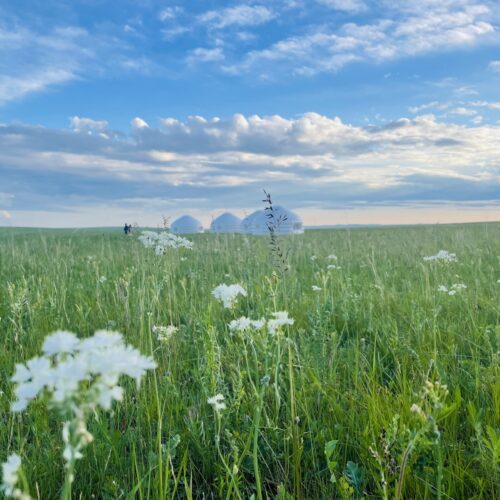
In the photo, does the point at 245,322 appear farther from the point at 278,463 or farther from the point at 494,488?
the point at 494,488

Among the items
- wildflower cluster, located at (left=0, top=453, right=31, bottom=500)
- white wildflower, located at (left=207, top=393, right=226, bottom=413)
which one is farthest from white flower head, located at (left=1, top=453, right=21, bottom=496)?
white wildflower, located at (left=207, top=393, right=226, bottom=413)

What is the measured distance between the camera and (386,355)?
13.2 ft

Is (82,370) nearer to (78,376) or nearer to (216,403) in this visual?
(78,376)

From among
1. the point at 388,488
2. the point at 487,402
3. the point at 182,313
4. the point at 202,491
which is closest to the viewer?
the point at 388,488

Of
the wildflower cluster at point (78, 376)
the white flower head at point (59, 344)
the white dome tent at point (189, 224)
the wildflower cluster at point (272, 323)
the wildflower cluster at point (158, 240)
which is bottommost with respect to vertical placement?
the wildflower cluster at point (272, 323)

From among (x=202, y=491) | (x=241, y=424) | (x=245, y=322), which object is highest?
(x=245, y=322)

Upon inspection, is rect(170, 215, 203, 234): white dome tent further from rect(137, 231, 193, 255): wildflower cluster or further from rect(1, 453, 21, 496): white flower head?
rect(1, 453, 21, 496): white flower head

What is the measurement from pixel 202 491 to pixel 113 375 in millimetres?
1759

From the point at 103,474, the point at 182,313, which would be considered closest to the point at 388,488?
the point at 103,474

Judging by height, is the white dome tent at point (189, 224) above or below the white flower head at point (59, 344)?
above

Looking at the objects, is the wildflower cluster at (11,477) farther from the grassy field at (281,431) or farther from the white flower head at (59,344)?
the grassy field at (281,431)

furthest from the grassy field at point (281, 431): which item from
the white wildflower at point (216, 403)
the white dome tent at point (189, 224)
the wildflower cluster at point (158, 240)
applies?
the white dome tent at point (189, 224)

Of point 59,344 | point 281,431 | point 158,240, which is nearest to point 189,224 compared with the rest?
point 158,240

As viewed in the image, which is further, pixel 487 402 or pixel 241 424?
pixel 487 402
